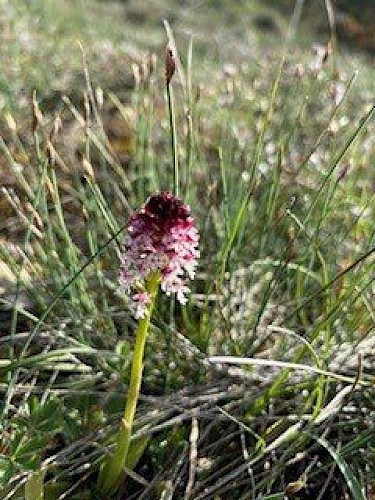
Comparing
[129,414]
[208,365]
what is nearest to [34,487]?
[129,414]

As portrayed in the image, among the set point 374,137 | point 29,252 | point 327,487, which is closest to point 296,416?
point 327,487

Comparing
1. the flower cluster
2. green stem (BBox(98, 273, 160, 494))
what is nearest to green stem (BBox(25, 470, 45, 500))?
green stem (BBox(98, 273, 160, 494))

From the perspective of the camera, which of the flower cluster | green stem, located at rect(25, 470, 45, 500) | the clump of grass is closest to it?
the flower cluster

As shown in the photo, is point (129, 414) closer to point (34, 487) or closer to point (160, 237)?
point (34, 487)

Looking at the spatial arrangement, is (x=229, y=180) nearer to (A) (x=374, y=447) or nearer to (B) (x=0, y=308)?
(B) (x=0, y=308)

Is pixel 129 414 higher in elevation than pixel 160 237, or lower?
lower

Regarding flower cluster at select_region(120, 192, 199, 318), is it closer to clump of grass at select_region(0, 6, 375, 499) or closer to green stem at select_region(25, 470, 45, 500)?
clump of grass at select_region(0, 6, 375, 499)

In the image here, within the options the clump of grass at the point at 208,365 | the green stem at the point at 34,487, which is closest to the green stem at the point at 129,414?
the clump of grass at the point at 208,365

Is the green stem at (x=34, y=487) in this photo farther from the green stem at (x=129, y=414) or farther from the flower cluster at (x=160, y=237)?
the flower cluster at (x=160, y=237)
